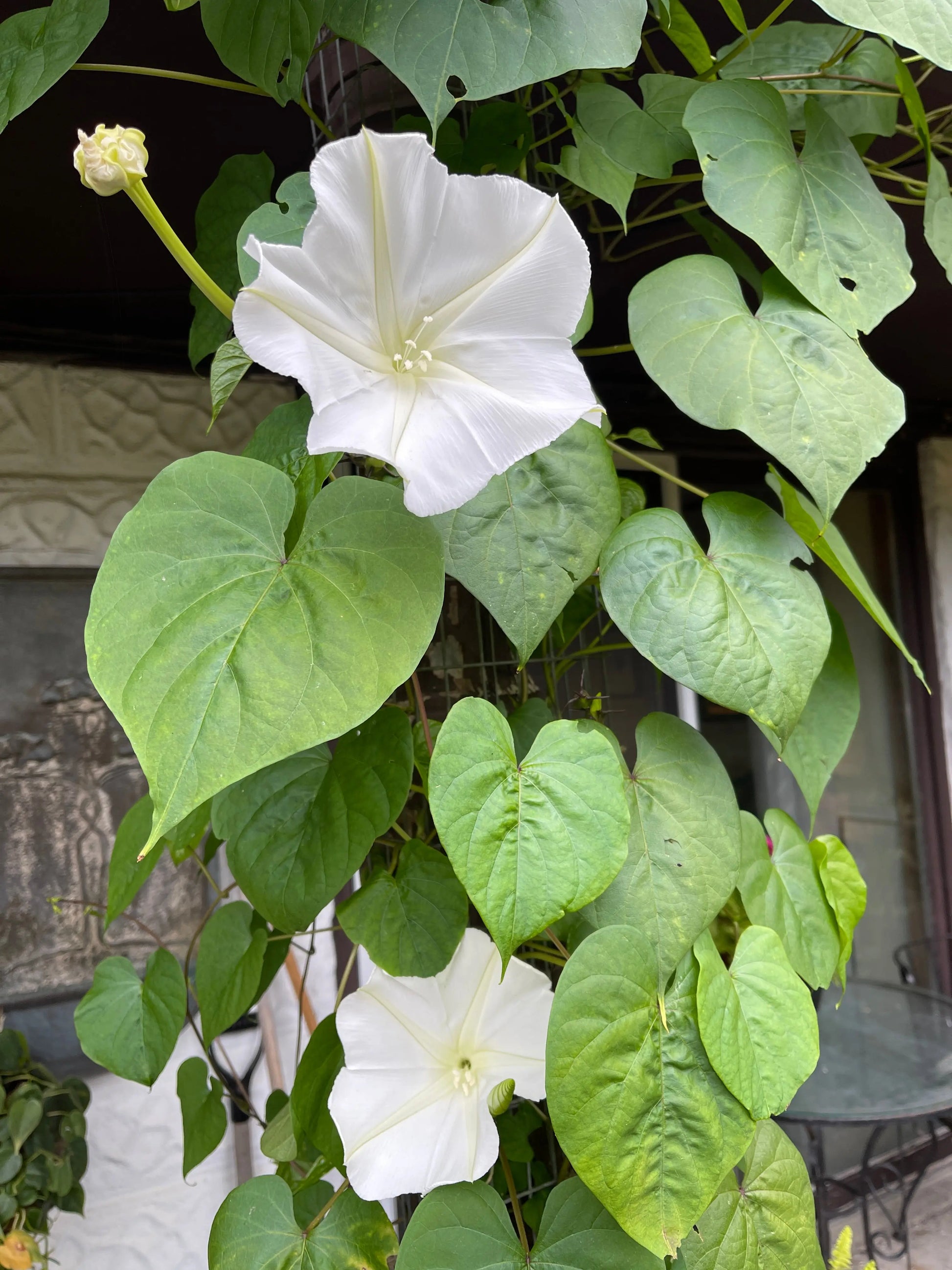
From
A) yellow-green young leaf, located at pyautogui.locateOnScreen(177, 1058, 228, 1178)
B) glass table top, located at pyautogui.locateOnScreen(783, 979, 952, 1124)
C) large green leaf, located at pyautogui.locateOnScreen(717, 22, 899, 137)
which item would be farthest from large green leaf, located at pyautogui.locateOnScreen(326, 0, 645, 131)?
glass table top, located at pyautogui.locateOnScreen(783, 979, 952, 1124)

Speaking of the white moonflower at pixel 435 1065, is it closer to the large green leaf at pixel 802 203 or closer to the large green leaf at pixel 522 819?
the large green leaf at pixel 522 819

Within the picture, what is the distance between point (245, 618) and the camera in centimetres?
54

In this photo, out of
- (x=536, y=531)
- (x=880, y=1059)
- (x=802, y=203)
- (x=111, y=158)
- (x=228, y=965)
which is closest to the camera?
(x=111, y=158)

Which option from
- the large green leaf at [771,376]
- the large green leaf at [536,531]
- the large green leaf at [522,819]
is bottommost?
the large green leaf at [522,819]

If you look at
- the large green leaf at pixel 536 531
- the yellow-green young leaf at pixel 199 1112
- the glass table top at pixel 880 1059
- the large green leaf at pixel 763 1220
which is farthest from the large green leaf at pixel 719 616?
the glass table top at pixel 880 1059

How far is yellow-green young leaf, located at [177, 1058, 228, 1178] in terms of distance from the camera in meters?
0.91

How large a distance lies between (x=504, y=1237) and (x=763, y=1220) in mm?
210

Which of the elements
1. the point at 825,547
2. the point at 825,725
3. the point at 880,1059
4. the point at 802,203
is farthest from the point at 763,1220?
the point at 880,1059

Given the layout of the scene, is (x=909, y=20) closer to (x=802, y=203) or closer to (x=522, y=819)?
(x=802, y=203)

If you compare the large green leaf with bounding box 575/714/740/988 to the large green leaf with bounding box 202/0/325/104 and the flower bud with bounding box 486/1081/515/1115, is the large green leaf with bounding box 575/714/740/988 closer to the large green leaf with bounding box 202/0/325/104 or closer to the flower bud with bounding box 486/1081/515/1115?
the flower bud with bounding box 486/1081/515/1115

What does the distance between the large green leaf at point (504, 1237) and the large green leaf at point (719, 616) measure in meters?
0.36

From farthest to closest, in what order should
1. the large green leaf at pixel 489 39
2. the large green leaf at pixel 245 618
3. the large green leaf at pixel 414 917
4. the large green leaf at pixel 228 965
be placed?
the large green leaf at pixel 228 965 < the large green leaf at pixel 414 917 < the large green leaf at pixel 489 39 < the large green leaf at pixel 245 618

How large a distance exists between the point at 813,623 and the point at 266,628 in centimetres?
39

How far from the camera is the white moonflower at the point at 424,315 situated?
51 centimetres
